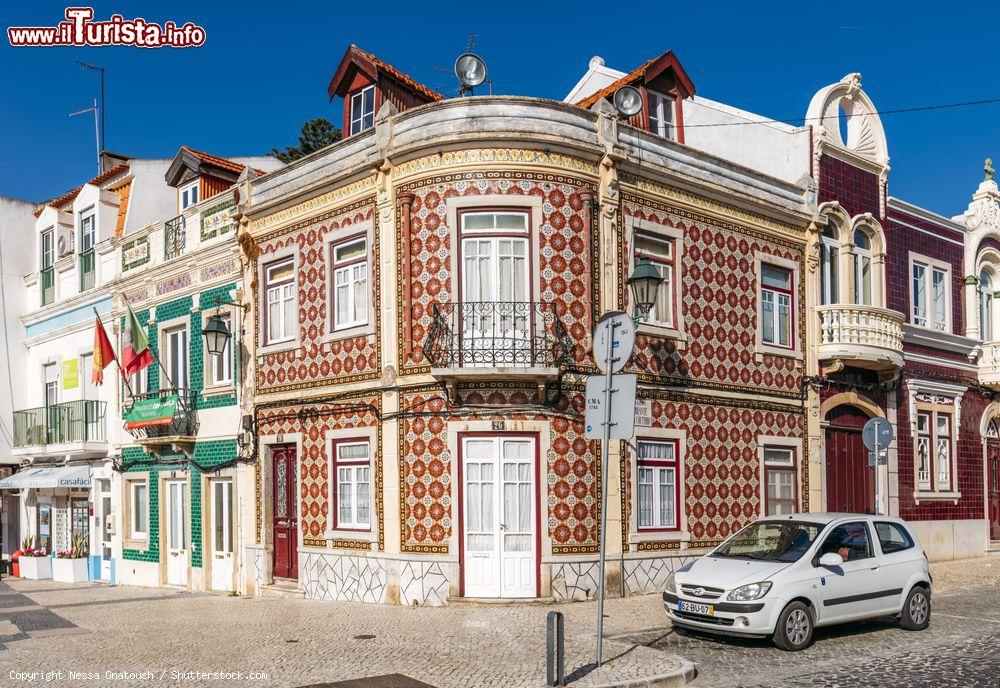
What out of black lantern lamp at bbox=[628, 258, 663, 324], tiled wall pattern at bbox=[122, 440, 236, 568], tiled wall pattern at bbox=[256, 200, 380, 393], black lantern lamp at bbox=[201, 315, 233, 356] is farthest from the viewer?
tiled wall pattern at bbox=[122, 440, 236, 568]

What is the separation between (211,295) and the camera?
68.2 feet

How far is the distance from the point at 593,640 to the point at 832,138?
13819mm

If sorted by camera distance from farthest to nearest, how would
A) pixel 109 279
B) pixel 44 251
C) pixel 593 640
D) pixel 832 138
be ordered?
pixel 44 251 < pixel 109 279 < pixel 832 138 < pixel 593 640

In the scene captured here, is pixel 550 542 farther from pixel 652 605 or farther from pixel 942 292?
pixel 942 292

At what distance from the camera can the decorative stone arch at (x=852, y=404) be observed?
2092 cm

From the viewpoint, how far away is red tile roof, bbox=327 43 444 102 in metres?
18.6

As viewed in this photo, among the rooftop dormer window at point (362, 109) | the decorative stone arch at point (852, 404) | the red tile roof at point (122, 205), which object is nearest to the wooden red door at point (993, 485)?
the decorative stone arch at point (852, 404)

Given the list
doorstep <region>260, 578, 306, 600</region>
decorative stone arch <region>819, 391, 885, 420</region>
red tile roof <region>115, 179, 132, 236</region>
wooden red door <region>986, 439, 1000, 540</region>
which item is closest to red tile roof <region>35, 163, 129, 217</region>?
red tile roof <region>115, 179, 132, 236</region>

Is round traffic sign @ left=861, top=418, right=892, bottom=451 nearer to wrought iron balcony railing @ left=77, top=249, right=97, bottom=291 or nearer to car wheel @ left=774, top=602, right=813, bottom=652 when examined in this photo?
car wheel @ left=774, top=602, right=813, bottom=652

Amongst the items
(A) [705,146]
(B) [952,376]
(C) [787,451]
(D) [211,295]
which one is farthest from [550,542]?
(B) [952,376]

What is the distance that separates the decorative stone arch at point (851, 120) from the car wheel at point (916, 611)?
11.2 metres

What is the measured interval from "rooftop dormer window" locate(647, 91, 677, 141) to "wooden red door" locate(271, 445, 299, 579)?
30.0 feet

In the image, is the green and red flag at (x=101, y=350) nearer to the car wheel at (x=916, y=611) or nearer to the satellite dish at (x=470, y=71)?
the satellite dish at (x=470, y=71)

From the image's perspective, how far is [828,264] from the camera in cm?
2175
